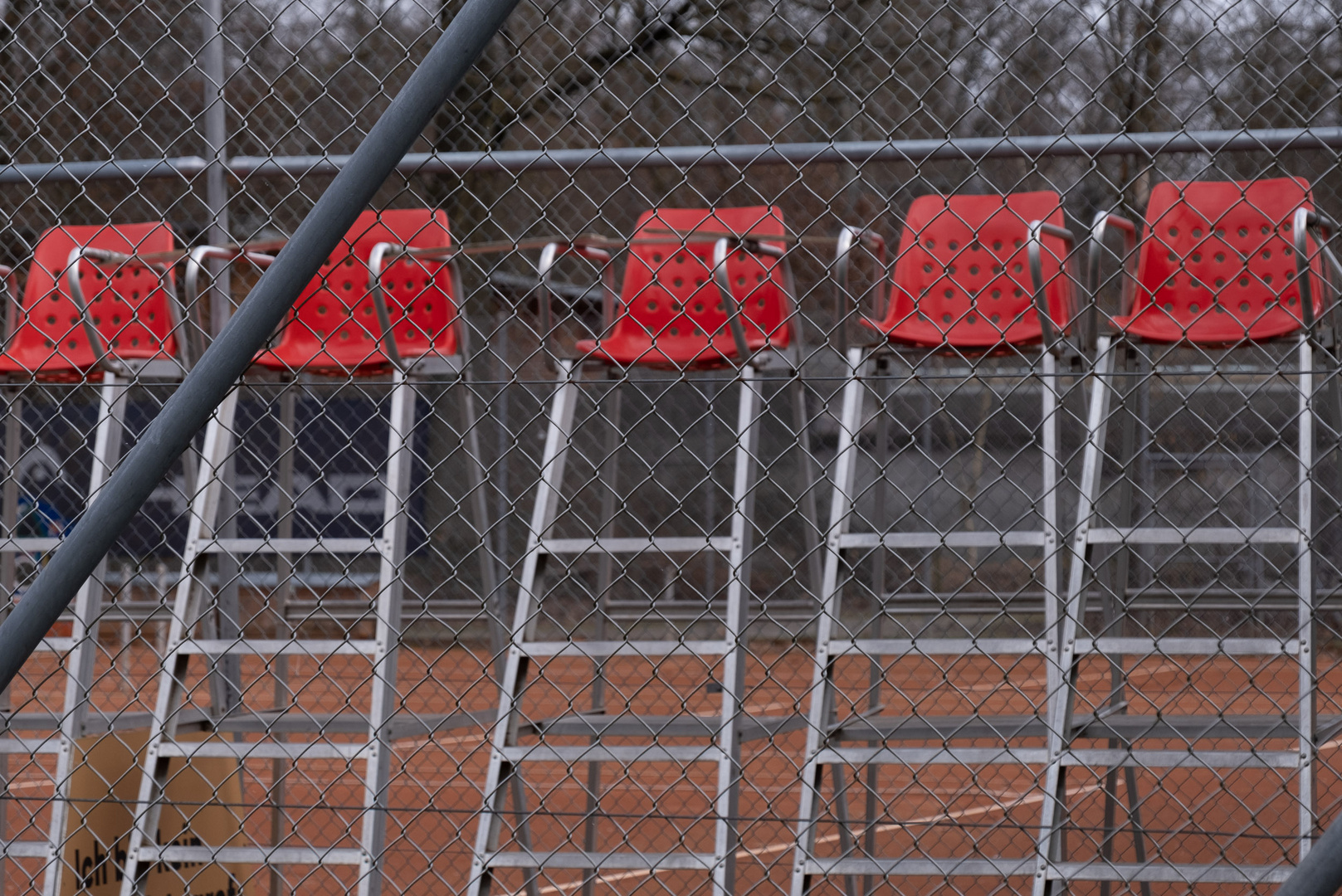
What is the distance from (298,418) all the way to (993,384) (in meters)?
3.66

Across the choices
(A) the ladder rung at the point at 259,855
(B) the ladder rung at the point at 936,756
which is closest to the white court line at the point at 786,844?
(B) the ladder rung at the point at 936,756

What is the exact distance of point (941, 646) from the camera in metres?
→ 2.98

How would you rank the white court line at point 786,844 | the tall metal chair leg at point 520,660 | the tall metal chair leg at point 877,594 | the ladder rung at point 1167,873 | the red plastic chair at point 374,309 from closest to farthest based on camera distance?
the ladder rung at point 1167,873
the tall metal chair leg at point 520,660
the tall metal chair leg at point 877,594
the red plastic chair at point 374,309
the white court line at point 786,844

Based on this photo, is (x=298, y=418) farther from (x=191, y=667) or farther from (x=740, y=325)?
(x=740, y=325)

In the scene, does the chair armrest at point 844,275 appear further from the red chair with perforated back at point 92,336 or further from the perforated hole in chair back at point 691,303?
the red chair with perforated back at point 92,336

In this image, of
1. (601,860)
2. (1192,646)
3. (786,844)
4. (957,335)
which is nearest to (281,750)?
(601,860)

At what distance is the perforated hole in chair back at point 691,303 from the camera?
341 centimetres

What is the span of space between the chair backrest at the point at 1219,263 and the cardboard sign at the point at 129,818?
8.25ft

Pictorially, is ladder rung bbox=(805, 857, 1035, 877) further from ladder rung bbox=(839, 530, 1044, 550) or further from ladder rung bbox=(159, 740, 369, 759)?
ladder rung bbox=(159, 740, 369, 759)

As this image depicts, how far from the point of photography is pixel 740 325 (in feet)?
10.6

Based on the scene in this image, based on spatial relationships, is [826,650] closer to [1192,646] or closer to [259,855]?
[1192,646]

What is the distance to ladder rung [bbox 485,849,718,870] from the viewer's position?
2807 mm

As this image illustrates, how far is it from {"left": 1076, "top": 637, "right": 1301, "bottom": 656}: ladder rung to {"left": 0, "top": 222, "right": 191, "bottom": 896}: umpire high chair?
6.86ft

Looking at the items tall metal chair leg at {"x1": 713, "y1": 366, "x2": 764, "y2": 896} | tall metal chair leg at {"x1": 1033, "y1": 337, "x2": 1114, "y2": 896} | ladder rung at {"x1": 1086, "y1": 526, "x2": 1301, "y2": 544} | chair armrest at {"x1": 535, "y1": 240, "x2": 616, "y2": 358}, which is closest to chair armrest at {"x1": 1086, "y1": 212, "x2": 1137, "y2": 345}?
tall metal chair leg at {"x1": 1033, "y1": 337, "x2": 1114, "y2": 896}
